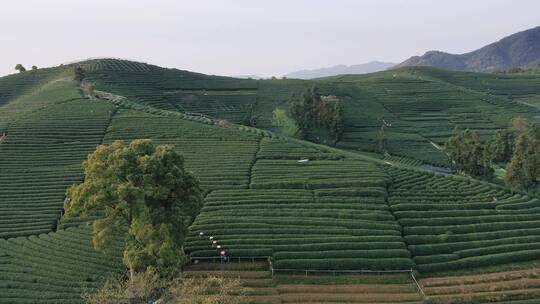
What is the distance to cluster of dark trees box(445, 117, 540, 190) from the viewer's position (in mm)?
57156

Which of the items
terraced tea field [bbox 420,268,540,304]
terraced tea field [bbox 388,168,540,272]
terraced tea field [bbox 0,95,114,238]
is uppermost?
terraced tea field [bbox 0,95,114,238]

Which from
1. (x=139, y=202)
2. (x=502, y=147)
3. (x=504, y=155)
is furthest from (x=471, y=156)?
(x=139, y=202)

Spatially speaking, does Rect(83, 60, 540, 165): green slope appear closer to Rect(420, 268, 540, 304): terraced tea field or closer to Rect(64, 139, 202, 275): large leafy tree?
Rect(420, 268, 540, 304): terraced tea field

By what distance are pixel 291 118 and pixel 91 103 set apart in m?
35.2

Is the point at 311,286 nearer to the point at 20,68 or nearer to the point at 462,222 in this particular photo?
the point at 462,222

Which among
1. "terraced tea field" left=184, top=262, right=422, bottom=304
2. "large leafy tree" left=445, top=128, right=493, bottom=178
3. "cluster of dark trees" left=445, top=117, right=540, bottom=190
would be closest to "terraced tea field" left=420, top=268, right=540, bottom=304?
"terraced tea field" left=184, top=262, right=422, bottom=304

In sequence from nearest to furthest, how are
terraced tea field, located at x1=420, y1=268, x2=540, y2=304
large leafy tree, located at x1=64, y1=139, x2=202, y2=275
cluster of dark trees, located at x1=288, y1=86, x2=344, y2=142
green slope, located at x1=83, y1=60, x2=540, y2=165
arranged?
large leafy tree, located at x1=64, y1=139, x2=202, y2=275 < terraced tea field, located at x1=420, y1=268, x2=540, y2=304 < cluster of dark trees, located at x1=288, y1=86, x2=344, y2=142 < green slope, located at x1=83, y1=60, x2=540, y2=165

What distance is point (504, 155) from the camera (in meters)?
72.6

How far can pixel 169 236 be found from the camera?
2959 cm

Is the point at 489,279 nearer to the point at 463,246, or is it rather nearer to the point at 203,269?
the point at 463,246

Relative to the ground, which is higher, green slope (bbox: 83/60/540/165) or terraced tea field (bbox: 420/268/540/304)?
green slope (bbox: 83/60/540/165)

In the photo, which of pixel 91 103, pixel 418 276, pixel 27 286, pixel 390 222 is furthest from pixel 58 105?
pixel 418 276

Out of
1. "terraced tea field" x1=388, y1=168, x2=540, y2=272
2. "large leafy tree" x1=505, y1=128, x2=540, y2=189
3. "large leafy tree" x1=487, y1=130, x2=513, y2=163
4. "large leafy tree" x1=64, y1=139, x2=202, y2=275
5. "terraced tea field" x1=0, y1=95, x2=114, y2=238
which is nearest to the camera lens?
"large leafy tree" x1=64, y1=139, x2=202, y2=275

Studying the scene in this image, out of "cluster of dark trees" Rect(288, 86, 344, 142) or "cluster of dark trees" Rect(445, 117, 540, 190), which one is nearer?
"cluster of dark trees" Rect(445, 117, 540, 190)
